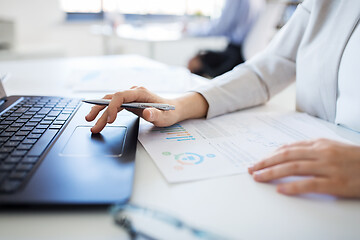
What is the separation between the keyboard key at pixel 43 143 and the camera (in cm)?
41

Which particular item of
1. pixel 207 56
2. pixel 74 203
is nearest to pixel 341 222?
pixel 74 203

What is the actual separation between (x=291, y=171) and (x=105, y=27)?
10.5ft

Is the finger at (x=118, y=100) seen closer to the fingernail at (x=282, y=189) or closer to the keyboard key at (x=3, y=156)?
the keyboard key at (x=3, y=156)

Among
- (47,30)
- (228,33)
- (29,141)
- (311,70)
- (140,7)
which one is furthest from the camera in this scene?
(140,7)

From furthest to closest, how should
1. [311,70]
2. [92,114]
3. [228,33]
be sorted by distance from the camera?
[228,33]
[311,70]
[92,114]

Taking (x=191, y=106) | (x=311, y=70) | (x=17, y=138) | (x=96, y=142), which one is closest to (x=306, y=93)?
(x=311, y=70)

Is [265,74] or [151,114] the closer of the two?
[151,114]

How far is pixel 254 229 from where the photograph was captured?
0.31 meters

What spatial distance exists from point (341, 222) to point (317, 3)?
0.52 metres

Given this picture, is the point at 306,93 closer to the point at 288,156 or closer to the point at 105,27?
the point at 288,156

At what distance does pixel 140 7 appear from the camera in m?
3.96

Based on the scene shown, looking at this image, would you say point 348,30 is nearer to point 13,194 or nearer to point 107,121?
point 107,121

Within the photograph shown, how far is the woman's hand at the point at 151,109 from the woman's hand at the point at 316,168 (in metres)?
0.21

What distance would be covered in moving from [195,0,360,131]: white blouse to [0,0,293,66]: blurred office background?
5.16 feet
